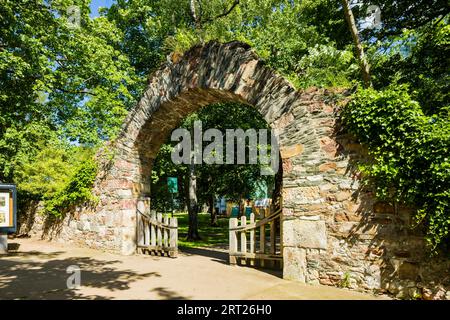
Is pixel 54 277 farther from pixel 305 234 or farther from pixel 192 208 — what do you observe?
pixel 192 208

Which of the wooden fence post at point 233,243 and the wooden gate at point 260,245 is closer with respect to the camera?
the wooden gate at point 260,245

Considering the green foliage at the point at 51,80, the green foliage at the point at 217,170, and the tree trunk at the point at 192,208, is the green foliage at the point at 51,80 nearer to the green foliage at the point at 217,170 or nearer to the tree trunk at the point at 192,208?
the green foliage at the point at 217,170

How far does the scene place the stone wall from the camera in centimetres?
420

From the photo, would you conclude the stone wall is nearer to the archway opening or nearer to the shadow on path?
the shadow on path

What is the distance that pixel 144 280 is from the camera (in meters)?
5.06

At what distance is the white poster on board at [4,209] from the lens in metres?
7.21

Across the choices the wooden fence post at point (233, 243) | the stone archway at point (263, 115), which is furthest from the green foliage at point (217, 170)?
the wooden fence post at point (233, 243)

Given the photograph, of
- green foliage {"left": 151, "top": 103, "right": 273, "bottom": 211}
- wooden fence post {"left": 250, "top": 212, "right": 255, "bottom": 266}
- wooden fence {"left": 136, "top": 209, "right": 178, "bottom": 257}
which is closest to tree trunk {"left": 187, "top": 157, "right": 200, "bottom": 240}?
green foliage {"left": 151, "top": 103, "right": 273, "bottom": 211}

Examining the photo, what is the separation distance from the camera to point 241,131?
41.4 feet

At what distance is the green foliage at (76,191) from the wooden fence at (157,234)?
1507 mm

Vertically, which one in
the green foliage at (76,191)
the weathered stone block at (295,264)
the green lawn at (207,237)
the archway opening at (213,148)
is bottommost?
the green lawn at (207,237)

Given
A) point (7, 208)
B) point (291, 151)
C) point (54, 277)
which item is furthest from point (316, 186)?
point (7, 208)

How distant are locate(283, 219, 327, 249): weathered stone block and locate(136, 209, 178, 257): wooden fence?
108 inches

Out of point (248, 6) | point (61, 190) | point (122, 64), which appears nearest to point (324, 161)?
point (61, 190)
